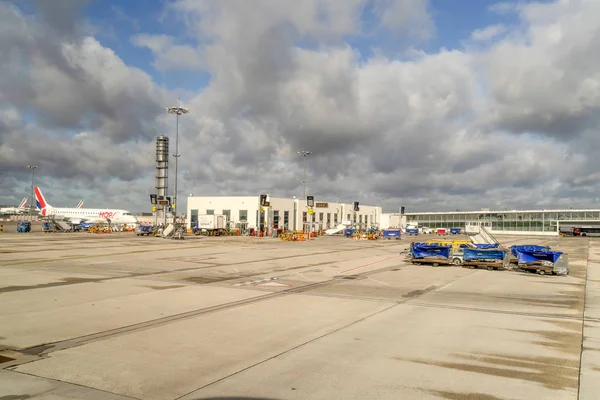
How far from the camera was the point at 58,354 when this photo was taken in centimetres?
913

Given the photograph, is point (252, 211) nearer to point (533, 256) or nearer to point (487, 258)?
point (487, 258)

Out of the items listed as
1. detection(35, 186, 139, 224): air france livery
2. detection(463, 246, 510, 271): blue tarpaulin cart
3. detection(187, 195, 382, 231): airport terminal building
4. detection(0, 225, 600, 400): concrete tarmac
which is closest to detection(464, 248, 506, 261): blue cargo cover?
detection(463, 246, 510, 271): blue tarpaulin cart

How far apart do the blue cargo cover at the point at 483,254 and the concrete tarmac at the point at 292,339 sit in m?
7.58

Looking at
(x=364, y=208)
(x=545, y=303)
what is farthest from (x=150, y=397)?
(x=364, y=208)

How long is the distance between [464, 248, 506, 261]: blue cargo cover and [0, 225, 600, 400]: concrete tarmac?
7578 mm

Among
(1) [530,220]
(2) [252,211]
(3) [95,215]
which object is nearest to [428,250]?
(2) [252,211]

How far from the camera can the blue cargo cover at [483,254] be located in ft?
94.8

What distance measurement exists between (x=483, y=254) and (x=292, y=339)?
22.7 meters

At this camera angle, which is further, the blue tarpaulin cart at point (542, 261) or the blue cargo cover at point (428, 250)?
the blue cargo cover at point (428, 250)

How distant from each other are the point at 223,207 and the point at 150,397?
97.3 metres

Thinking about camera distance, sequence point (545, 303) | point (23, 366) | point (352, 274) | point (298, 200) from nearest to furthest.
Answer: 1. point (23, 366)
2. point (545, 303)
3. point (352, 274)
4. point (298, 200)

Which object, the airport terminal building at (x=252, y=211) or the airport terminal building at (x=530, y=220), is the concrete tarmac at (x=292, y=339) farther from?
the airport terminal building at (x=530, y=220)

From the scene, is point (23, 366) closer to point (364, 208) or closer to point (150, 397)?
point (150, 397)

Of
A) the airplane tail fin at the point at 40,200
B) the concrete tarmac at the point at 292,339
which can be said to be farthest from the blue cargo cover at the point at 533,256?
the airplane tail fin at the point at 40,200
